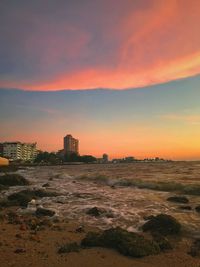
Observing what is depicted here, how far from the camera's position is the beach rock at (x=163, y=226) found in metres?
13.2

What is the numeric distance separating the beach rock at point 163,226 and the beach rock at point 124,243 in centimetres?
269

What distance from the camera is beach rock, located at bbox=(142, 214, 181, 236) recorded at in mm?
13250

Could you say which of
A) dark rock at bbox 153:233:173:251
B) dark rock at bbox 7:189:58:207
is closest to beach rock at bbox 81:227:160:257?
dark rock at bbox 153:233:173:251

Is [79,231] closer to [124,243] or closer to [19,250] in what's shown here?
[124,243]

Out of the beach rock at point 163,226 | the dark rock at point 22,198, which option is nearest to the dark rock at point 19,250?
the beach rock at point 163,226

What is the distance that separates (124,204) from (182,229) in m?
7.19

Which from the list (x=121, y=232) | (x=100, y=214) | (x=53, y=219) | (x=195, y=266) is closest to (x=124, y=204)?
(x=100, y=214)

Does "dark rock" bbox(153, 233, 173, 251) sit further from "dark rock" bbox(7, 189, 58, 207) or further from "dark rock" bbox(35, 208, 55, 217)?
"dark rock" bbox(7, 189, 58, 207)

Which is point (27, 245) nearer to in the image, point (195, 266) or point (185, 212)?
point (195, 266)

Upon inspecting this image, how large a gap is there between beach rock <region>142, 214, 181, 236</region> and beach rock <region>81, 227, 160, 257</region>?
2.69m

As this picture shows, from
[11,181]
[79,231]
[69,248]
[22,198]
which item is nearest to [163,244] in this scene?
[69,248]

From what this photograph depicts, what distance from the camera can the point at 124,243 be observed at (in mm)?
10430

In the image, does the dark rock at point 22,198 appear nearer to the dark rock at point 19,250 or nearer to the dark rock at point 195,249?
the dark rock at point 19,250

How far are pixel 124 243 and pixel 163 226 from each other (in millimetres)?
3645
